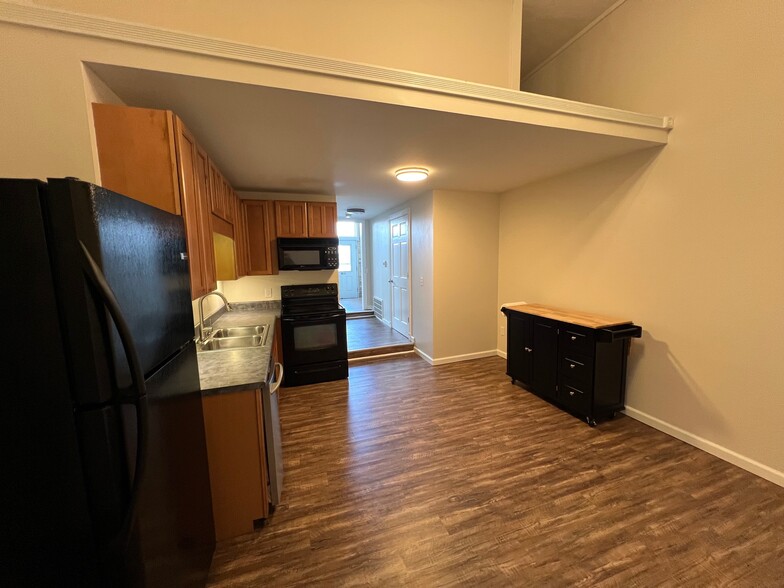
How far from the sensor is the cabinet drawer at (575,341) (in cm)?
271

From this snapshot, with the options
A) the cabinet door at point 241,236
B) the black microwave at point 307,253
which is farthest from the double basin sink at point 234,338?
the black microwave at point 307,253

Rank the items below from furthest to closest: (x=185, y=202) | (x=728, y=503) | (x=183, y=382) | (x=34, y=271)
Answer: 1. (x=728, y=503)
2. (x=185, y=202)
3. (x=183, y=382)
4. (x=34, y=271)

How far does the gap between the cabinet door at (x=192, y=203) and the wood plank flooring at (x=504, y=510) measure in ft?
4.91

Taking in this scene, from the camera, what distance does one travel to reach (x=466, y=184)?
12.8 ft

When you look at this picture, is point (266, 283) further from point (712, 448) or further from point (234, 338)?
point (712, 448)

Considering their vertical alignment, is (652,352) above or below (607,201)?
below

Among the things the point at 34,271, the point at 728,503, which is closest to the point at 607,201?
the point at 728,503

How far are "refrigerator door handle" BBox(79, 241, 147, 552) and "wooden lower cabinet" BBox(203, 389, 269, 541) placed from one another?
865mm

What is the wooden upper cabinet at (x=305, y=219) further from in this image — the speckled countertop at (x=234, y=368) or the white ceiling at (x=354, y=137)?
the speckled countertop at (x=234, y=368)

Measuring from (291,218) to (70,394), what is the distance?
3624 mm

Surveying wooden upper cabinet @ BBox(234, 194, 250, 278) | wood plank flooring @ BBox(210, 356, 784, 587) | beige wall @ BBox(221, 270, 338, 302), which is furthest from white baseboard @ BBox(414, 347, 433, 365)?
wooden upper cabinet @ BBox(234, 194, 250, 278)

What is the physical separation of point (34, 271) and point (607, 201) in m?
3.82

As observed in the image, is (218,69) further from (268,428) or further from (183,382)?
(268,428)

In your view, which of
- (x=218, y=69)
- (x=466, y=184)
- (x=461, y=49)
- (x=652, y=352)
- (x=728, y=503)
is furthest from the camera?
(x=466, y=184)
